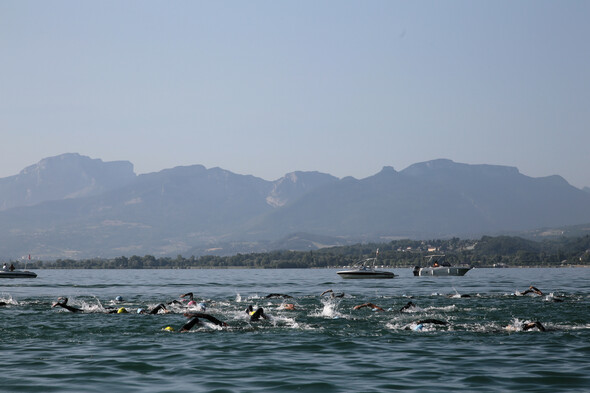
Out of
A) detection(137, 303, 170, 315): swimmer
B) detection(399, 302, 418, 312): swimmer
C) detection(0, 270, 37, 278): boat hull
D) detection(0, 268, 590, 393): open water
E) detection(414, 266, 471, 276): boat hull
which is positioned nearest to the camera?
detection(0, 268, 590, 393): open water

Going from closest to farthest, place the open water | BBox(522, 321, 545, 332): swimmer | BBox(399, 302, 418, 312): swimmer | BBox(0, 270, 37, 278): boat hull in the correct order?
the open water → BBox(522, 321, 545, 332): swimmer → BBox(399, 302, 418, 312): swimmer → BBox(0, 270, 37, 278): boat hull

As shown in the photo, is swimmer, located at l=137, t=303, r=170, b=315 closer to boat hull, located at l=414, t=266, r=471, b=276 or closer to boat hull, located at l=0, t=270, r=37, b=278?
boat hull, located at l=0, t=270, r=37, b=278

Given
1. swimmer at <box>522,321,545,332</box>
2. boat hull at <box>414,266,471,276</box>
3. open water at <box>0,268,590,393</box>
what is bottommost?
open water at <box>0,268,590,393</box>

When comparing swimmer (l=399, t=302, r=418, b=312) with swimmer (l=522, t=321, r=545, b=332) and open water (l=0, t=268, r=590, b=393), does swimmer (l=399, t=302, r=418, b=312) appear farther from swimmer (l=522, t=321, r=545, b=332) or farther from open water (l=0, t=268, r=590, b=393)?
swimmer (l=522, t=321, r=545, b=332)

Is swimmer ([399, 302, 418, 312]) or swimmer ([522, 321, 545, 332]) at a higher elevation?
swimmer ([399, 302, 418, 312])

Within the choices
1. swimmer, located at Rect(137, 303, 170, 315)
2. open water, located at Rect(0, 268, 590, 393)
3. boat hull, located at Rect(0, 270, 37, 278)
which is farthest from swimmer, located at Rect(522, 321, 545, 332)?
boat hull, located at Rect(0, 270, 37, 278)

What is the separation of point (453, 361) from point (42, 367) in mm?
13589

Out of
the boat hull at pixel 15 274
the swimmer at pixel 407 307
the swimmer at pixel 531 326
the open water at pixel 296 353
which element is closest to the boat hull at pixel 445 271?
the boat hull at pixel 15 274

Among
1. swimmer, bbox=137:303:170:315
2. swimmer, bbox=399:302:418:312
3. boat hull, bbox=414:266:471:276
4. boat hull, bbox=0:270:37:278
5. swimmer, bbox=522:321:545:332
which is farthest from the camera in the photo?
boat hull, bbox=414:266:471:276

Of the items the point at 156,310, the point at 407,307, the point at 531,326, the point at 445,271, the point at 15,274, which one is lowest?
the point at 531,326

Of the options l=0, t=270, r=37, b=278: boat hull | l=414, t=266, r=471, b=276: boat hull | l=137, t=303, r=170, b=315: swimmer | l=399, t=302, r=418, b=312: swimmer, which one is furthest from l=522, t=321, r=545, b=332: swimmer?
l=414, t=266, r=471, b=276: boat hull

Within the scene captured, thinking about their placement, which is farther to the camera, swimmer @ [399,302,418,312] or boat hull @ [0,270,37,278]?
boat hull @ [0,270,37,278]

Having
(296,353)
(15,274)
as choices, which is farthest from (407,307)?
(15,274)

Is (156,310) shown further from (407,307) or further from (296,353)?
(296,353)
